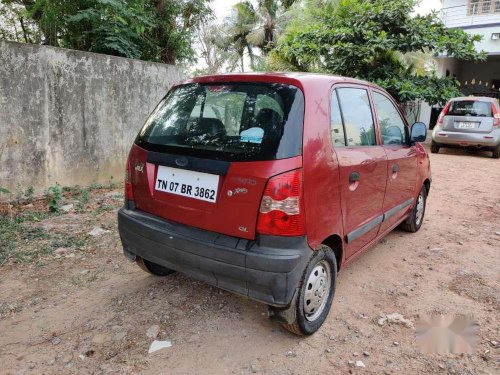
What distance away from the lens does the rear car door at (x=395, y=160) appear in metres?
3.41

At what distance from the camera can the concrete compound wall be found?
15.5ft

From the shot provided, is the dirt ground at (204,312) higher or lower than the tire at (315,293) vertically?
lower

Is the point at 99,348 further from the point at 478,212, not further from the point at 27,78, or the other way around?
the point at 478,212

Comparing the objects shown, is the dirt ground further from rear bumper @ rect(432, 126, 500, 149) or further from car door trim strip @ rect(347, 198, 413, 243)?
rear bumper @ rect(432, 126, 500, 149)

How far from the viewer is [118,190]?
19.2 feet

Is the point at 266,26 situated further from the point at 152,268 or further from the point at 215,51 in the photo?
the point at 152,268

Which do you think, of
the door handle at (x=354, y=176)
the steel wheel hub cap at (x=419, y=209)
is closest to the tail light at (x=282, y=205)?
the door handle at (x=354, y=176)

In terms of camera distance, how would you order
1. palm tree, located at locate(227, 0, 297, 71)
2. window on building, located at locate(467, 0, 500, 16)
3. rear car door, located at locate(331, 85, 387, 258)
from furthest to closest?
palm tree, located at locate(227, 0, 297, 71) → window on building, located at locate(467, 0, 500, 16) → rear car door, located at locate(331, 85, 387, 258)

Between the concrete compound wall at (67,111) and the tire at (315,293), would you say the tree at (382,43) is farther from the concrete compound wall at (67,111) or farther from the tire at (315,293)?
the tire at (315,293)

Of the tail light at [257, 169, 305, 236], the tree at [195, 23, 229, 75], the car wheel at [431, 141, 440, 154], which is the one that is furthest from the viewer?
the tree at [195, 23, 229, 75]

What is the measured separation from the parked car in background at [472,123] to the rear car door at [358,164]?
815cm

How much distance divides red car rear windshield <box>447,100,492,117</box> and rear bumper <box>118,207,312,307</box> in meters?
9.63

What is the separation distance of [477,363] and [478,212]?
3.76 meters

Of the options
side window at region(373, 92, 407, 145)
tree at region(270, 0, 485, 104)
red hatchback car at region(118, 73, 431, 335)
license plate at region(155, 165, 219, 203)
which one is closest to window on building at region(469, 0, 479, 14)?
tree at region(270, 0, 485, 104)
